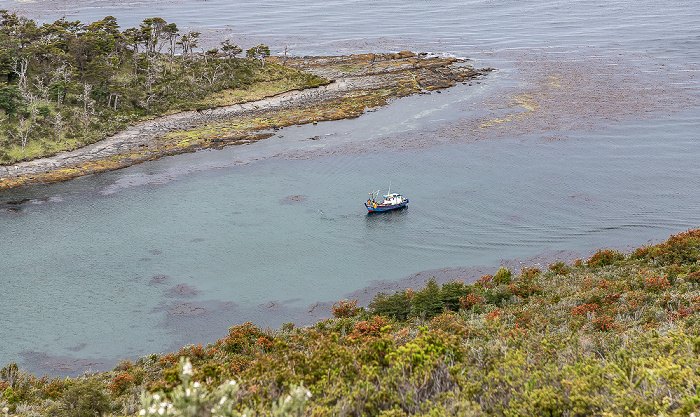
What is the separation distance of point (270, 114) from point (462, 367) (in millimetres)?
80499

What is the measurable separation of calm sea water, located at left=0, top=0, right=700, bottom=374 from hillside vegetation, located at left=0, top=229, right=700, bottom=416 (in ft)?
33.2

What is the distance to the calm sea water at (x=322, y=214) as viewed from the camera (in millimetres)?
44594

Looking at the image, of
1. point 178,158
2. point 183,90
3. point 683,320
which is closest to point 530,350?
point 683,320

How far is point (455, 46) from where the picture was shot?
146 metres

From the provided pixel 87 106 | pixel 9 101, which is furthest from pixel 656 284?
pixel 87 106

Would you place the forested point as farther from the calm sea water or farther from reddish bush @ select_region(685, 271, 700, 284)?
reddish bush @ select_region(685, 271, 700, 284)

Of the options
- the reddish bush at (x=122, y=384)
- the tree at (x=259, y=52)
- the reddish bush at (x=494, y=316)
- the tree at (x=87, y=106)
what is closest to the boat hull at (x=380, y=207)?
the reddish bush at (x=494, y=316)

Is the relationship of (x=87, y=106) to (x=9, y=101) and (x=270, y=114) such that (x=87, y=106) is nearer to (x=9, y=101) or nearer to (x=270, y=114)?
(x=9, y=101)

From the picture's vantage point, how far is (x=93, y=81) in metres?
88.5

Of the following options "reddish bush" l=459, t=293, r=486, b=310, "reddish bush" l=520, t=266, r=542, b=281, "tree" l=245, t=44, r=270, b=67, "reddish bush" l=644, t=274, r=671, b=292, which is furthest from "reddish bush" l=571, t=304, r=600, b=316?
"tree" l=245, t=44, r=270, b=67

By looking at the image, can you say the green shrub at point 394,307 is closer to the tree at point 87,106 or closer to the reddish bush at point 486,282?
the reddish bush at point 486,282

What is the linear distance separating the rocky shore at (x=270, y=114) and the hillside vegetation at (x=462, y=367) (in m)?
47.0

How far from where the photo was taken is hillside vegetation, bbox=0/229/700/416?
15.9 metres

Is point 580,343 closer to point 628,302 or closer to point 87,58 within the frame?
point 628,302
